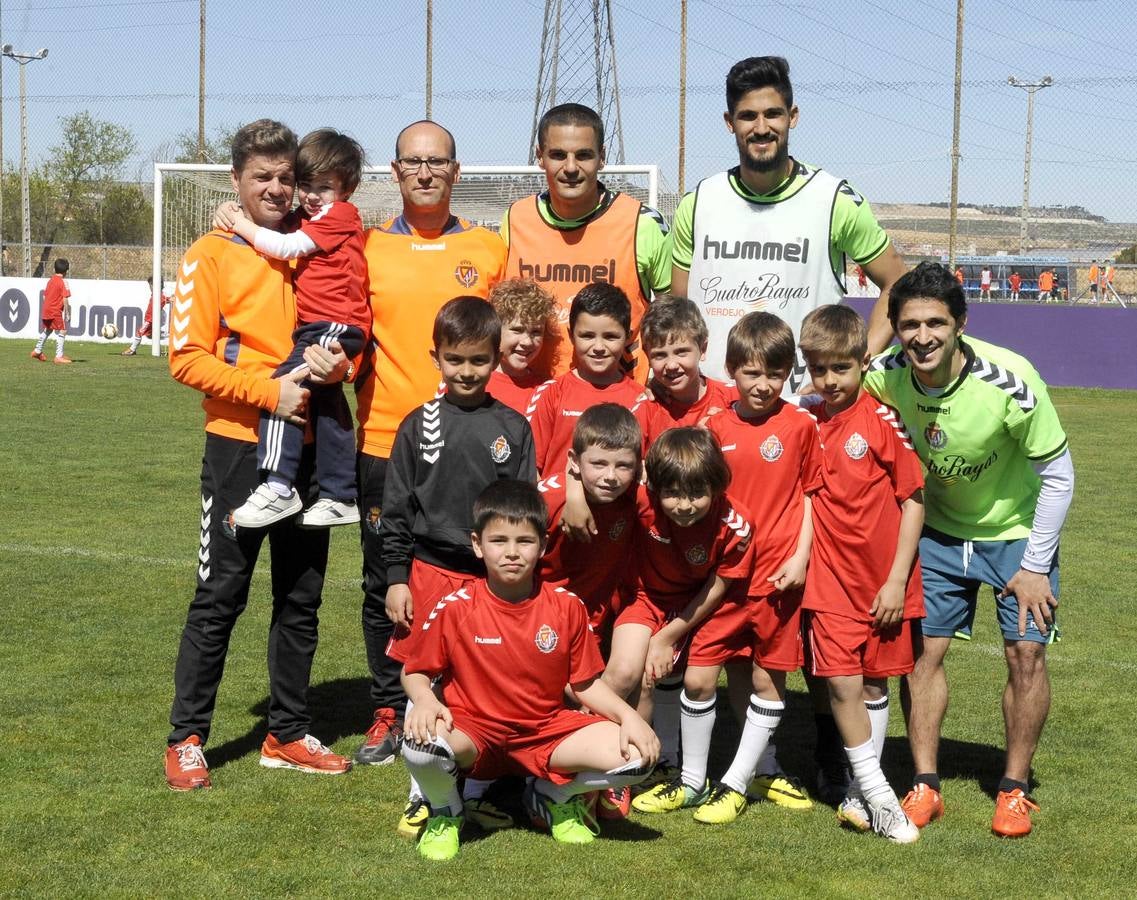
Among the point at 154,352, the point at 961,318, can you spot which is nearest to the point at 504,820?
the point at 961,318

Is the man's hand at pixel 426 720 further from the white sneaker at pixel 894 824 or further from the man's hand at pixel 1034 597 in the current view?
the man's hand at pixel 1034 597

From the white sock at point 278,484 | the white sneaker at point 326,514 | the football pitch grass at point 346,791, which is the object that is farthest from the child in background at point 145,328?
the white sock at point 278,484

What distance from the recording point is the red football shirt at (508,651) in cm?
439

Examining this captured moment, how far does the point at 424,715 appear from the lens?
13.9ft

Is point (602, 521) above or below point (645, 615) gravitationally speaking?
above

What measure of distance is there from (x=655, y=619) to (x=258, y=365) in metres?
1.67

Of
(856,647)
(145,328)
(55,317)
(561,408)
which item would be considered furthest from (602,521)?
(145,328)

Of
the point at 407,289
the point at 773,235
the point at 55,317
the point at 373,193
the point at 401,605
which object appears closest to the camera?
the point at 401,605

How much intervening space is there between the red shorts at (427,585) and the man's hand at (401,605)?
0.03m

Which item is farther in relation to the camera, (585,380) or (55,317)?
(55,317)

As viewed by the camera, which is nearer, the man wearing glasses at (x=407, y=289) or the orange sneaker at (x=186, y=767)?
the orange sneaker at (x=186, y=767)

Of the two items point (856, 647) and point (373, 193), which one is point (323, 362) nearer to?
point (856, 647)

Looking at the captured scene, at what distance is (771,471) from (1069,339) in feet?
65.7

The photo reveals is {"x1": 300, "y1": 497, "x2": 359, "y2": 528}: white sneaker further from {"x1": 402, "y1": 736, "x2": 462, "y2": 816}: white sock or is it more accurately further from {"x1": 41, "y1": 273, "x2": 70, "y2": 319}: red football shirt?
{"x1": 41, "y1": 273, "x2": 70, "y2": 319}: red football shirt
